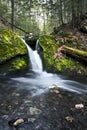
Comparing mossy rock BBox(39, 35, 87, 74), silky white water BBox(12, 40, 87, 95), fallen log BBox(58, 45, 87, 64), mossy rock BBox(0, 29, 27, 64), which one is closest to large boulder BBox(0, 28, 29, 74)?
mossy rock BBox(0, 29, 27, 64)

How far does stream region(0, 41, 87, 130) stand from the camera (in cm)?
582

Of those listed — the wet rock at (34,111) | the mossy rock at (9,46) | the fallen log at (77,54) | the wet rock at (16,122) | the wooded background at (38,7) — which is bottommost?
the wet rock at (34,111)

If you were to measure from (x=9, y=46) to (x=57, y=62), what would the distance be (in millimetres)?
3125

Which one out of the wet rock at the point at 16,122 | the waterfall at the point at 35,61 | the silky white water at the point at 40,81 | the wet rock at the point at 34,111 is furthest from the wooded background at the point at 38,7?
the wet rock at the point at 16,122

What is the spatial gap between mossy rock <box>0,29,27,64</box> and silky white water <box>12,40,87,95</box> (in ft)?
3.15

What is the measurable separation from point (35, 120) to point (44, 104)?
125 centimetres

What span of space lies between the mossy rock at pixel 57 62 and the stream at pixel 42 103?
154cm

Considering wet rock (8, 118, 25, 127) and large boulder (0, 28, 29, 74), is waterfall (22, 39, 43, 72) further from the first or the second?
wet rock (8, 118, 25, 127)

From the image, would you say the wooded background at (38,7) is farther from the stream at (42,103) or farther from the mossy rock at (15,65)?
the stream at (42,103)

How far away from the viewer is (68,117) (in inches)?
247

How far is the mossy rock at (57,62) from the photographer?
12.6 meters

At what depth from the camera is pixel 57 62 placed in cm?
1283

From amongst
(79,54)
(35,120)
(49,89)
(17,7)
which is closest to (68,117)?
(35,120)

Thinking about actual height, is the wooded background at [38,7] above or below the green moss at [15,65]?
above
